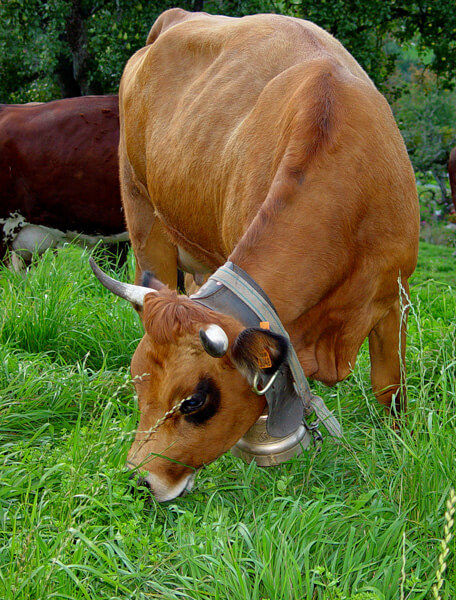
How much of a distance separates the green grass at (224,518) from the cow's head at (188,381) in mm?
143

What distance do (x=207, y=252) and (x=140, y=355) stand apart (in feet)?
5.62

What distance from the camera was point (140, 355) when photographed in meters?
2.66

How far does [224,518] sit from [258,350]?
0.70 metres

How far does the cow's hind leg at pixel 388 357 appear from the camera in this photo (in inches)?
134

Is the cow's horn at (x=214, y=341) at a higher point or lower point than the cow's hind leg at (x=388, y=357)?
higher

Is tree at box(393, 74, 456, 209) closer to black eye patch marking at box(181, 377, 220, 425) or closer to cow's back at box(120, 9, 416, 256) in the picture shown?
cow's back at box(120, 9, 416, 256)

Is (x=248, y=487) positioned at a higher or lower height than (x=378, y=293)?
lower

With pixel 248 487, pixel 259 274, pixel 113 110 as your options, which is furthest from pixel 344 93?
pixel 113 110

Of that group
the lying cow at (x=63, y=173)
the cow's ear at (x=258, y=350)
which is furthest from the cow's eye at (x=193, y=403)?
the lying cow at (x=63, y=173)

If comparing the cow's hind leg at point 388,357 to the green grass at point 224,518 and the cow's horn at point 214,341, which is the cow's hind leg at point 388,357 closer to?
the green grass at point 224,518

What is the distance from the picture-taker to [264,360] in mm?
2490

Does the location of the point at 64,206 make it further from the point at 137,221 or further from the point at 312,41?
the point at 312,41

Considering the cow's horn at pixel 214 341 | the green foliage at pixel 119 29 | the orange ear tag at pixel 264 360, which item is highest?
the cow's horn at pixel 214 341

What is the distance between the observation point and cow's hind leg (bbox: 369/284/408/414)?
11.2ft
